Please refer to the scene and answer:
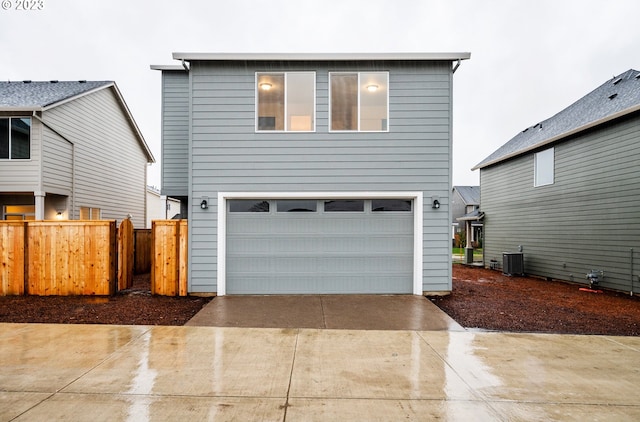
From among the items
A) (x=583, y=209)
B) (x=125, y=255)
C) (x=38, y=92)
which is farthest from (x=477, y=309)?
(x=38, y=92)

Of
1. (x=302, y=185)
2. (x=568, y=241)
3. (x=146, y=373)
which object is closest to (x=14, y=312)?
(x=146, y=373)

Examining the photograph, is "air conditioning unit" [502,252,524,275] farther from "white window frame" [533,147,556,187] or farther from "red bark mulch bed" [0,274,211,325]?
"red bark mulch bed" [0,274,211,325]

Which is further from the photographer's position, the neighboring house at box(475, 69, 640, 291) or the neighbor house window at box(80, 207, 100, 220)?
the neighbor house window at box(80, 207, 100, 220)

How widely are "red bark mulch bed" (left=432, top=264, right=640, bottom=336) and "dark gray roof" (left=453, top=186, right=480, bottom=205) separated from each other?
82.2ft

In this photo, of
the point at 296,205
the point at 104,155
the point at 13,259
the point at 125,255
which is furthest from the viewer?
the point at 104,155

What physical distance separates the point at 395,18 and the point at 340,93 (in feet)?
53.4

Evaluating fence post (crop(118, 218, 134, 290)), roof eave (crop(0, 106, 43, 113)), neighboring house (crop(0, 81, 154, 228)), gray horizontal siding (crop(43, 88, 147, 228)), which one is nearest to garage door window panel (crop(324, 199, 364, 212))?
fence post (crop(118, 218, 134, 290))

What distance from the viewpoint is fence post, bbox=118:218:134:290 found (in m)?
7.86

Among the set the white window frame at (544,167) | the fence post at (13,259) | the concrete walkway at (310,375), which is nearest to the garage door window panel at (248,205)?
the concrete walkway at (310,375)

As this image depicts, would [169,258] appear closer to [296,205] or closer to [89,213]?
[296,205]

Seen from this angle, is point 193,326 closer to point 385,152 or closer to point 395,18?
point 385,152

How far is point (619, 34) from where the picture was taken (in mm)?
26656

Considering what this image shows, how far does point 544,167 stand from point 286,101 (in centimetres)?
908

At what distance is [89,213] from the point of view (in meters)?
12.9
